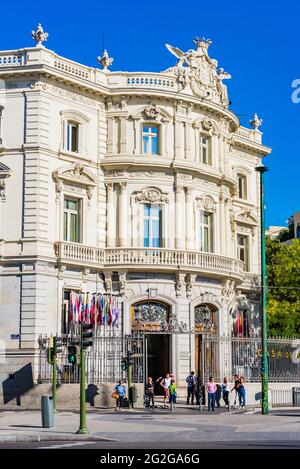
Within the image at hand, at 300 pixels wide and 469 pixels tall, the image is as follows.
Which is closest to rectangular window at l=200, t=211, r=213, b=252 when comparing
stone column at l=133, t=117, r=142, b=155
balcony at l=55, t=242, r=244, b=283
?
balcony at l=55, t=242, r=244, b=283

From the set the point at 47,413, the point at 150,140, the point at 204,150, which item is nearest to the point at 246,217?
the point at 204,150

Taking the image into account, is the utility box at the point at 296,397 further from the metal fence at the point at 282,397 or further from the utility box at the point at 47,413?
the utility box at the point at 47,413

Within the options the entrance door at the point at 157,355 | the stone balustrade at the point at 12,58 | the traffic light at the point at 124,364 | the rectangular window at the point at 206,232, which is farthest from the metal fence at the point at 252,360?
the stone balustrade at the point at 12,58

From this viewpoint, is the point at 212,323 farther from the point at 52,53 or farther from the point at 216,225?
the point at 52,53

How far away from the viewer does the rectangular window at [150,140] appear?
4628 cm

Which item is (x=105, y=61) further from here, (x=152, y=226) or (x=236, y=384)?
(x=236, y=384)

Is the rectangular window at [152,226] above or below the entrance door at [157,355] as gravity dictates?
above

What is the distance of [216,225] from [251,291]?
7303mm

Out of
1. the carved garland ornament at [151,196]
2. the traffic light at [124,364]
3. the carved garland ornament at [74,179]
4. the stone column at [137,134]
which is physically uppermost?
the stone column at [137,134]

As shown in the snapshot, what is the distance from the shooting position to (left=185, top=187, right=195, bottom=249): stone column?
45.9 metres

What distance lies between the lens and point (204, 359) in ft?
138

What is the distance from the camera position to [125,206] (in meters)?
45.1

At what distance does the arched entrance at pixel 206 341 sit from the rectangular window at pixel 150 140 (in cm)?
854

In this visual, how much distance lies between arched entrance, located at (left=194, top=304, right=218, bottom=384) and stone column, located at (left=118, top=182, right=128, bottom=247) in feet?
17.7
